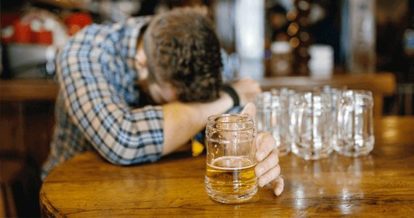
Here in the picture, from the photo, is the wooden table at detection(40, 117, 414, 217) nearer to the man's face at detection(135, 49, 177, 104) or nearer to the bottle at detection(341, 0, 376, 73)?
the man's face at detection(135, 49, 177, 104)

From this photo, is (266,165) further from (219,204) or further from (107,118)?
(107,118)

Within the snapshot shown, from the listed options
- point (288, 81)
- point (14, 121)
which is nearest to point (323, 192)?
point (288, 81)

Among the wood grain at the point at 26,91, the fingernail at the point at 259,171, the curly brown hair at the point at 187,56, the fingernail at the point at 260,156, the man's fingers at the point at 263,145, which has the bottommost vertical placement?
the wood grain at the point at 26,91

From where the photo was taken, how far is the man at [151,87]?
4.50 feet

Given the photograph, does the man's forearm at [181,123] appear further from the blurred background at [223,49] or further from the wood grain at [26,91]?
the wood grain at [26,91]

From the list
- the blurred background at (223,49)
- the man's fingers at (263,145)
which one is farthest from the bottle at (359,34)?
the man's fingers at (263,145)

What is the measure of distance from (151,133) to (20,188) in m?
1.02

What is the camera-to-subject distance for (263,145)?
1087 millimetres

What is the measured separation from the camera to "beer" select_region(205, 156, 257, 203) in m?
0.99

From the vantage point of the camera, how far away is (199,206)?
3.22ft

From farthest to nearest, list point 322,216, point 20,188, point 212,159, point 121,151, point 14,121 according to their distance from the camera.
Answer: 1. point 14,121
2. point 20,188
3. point 121,151
4. point 212,159
5. point 322,216

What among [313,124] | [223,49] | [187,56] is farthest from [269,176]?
[223,49]

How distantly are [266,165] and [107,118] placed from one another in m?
0.54

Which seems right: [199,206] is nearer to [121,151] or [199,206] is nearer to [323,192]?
[323,192]
